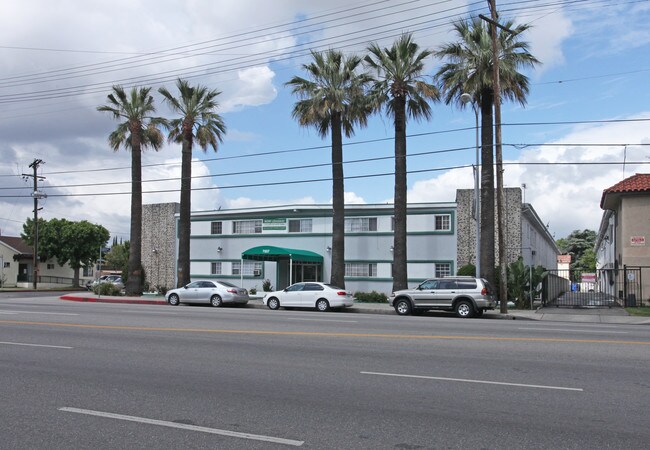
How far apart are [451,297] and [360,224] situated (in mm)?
Result: 13844

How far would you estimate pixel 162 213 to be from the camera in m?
42.9

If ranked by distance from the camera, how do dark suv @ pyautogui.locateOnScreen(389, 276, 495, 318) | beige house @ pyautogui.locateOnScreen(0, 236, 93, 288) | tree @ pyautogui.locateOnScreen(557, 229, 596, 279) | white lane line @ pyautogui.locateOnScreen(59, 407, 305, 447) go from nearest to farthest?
1. white lane line @ pyautogui.locateOnScreen(59, 407, 305, 447)
2. dark suv @ pyautogui.locateOnScreen(389, 276, 495, 318)
3. beige house @ pyautogui.locateOnScreen(0, 236, 93, 288)
4. tree @ pyautogui.locateOnScreen(557, 229, 596, 279)

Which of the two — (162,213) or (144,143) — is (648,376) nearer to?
(144,143)

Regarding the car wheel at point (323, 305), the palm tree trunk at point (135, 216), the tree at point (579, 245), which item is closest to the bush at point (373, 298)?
the car wheel at point (323, 305)

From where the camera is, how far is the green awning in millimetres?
33375

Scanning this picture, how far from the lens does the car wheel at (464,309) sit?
72.7 feet

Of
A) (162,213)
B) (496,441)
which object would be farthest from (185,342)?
(162,213)

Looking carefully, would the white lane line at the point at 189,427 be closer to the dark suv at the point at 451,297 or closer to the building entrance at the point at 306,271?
the dark suv at the point at 451,297

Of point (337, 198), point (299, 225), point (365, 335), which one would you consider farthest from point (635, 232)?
point (365, 335)

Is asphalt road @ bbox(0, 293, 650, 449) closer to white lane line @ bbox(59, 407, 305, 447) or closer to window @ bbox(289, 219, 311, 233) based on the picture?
white lane line @ bbox(59, 407, 305, 447)

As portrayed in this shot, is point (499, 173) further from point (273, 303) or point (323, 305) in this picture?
point (273, 303)

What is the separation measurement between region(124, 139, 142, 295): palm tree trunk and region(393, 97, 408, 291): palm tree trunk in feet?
53.9

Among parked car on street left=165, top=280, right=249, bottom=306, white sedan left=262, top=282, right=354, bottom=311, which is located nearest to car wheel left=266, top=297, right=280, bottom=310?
white sedan left=262, top=282, right=354, bottom=311

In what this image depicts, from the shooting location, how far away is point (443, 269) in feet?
110
